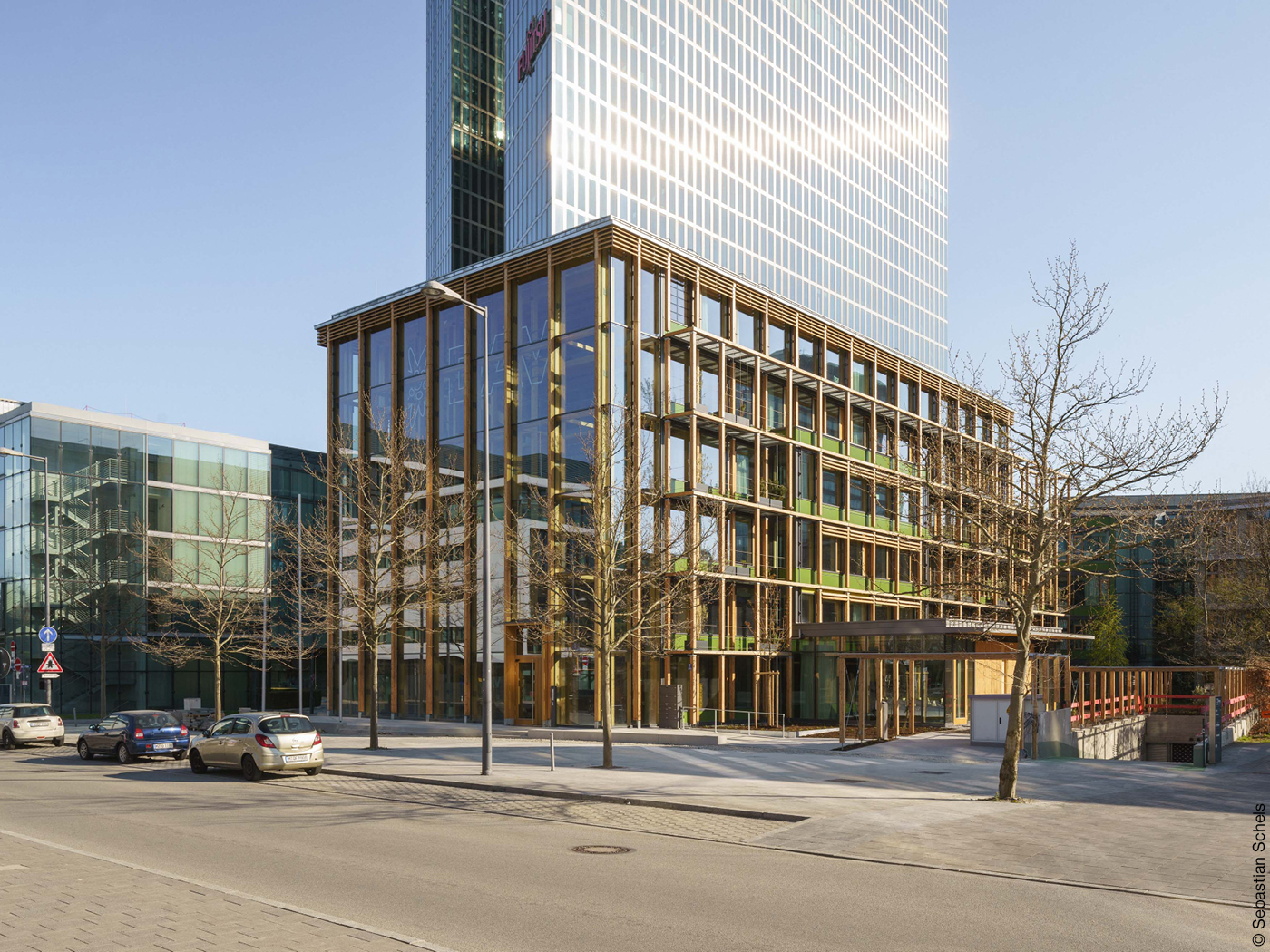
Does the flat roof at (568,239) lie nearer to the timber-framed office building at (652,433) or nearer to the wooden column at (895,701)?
the timber-framed office building at (652,433)

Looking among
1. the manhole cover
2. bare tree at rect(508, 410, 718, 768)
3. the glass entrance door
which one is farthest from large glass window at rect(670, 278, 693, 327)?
the manhole cover

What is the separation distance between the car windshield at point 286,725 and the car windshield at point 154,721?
7320 mm

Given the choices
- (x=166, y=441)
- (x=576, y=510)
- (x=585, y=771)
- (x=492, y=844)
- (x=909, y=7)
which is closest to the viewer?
(x=492, y=844)

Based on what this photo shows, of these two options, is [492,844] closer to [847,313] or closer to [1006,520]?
[1006,520]

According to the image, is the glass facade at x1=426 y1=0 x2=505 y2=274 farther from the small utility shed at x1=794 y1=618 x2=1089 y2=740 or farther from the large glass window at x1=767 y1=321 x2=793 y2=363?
the small utility shed at x1=794 y1=618 x2=1089 y2=740

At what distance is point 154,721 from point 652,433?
2238cm

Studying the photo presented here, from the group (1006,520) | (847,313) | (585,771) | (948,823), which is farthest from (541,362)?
(847,313)

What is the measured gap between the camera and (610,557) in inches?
1089

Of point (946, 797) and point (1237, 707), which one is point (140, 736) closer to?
point (946, 797)

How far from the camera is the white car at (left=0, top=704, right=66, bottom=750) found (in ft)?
123

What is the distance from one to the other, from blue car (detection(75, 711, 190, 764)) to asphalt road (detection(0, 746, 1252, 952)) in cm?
1201

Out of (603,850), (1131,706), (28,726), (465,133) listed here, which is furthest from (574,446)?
(465,133)

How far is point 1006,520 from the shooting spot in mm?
22031

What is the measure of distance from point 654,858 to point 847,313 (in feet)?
273
